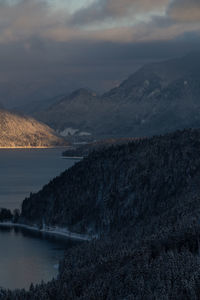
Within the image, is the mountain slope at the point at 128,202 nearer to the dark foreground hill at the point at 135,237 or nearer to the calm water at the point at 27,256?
the dark foreground hill at the point at 135,237

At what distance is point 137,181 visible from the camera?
643 ft

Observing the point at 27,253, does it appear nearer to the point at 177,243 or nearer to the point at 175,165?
the point at 177,243

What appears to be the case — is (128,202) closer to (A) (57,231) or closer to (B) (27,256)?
(A) (57,231)

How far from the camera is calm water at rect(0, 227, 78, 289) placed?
124 metres

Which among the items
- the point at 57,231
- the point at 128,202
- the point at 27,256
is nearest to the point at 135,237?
the point at 27,256

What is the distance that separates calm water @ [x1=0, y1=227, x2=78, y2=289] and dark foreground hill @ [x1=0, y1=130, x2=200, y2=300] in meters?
5.49

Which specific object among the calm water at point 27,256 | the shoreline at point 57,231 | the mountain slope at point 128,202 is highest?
the mountain slope at point 128,202

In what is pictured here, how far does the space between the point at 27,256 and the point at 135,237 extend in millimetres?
23973

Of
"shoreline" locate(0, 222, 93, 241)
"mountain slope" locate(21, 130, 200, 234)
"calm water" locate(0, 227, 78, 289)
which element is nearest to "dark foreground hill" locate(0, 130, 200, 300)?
"mountain slope" locate(21, 130, 200, 234)

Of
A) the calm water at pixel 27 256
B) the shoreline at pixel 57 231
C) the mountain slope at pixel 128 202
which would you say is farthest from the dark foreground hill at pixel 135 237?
the calm water at pixel 27 256

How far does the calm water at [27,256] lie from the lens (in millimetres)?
123562

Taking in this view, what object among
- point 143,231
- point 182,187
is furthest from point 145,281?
point 182,187

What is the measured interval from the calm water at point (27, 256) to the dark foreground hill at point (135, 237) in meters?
5.49

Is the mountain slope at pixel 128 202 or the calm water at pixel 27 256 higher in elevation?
the mountain slope at pixel 128 202
